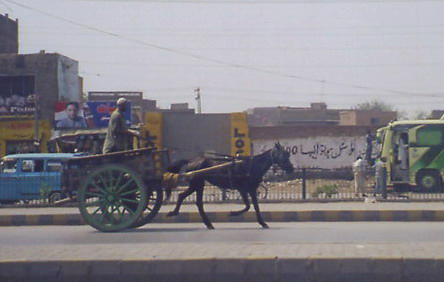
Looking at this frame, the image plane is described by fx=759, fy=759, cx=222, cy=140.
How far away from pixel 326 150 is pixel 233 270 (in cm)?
3502

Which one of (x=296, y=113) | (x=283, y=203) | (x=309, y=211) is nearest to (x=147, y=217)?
(x=309, y=211)

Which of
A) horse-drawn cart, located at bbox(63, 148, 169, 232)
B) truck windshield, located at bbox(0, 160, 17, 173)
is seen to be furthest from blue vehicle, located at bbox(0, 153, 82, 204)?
horse-drawn cart, located at bbox(63, 148, 169, 232)

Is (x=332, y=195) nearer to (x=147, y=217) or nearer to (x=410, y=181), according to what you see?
(x=410, y=181)

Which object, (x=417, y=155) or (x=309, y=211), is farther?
(x=417, y=155)

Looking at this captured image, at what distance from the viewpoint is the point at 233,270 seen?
8953 millimetres

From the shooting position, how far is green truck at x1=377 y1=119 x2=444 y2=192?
28250 mm

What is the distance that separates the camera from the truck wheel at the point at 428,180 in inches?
1102

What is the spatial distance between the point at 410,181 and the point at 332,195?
6978 millimetres

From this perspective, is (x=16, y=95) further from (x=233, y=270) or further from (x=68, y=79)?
(x=233, y=270)

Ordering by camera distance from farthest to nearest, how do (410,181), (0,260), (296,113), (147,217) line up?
(296,113) < (410,181) < (147,217) < (0,260)

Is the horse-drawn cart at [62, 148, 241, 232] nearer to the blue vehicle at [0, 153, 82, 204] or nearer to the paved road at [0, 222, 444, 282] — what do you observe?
the paved road at [0, 222, 444, 282]

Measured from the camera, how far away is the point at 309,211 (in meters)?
17.3

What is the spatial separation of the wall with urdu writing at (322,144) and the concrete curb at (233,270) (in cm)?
3399

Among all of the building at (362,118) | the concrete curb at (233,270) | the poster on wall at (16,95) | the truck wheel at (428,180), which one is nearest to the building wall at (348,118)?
the building at (362,118)
